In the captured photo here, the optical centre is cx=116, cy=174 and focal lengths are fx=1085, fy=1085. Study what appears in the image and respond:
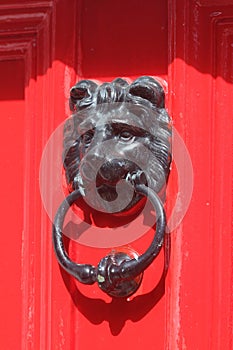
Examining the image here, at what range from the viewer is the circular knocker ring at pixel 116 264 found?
148cm

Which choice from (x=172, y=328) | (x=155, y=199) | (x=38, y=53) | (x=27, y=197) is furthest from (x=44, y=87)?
(x=172, y=328)

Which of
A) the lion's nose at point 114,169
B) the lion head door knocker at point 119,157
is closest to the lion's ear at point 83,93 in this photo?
the lion head door knocker at point 119,157

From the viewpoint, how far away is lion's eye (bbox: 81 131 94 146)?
1557 mm

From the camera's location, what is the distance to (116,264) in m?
1.49

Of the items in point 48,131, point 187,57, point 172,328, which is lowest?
point 172,328

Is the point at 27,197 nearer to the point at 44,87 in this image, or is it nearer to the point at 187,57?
the point at 44,87

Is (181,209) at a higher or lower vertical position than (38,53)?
lower

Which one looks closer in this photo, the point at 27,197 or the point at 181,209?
the point at 181,209

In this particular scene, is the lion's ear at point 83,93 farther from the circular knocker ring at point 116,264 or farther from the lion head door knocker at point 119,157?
the circular knocker ring at point 116,264

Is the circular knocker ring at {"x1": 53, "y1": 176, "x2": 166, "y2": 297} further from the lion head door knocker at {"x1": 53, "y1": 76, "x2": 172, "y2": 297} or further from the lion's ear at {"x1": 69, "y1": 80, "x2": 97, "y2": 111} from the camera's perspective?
the lion's ear at {"x1": 69, "y1": 80, "x2": 97, "y2": 111}

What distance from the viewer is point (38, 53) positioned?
1.65m

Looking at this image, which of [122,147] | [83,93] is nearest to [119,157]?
[122,147]

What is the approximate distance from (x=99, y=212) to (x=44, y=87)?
21 cm

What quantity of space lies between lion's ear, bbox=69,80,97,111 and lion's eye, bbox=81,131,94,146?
4cm
